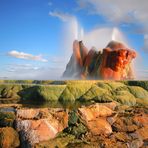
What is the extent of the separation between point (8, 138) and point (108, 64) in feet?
458

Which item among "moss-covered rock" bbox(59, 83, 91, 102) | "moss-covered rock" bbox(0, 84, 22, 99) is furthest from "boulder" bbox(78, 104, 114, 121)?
"moss-covered rock" bbox(0, 84, 22, 99)

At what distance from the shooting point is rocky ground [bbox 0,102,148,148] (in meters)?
40.8

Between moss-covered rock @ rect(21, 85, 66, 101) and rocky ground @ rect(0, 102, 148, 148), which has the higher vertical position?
moss-covered rock @ rect(21, 85, 66, 101)

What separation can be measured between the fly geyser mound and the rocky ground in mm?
117943

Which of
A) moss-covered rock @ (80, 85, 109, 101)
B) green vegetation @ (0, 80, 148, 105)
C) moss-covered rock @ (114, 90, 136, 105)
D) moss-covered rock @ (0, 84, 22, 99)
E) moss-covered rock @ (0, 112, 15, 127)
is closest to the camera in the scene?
moss-covered rock @ (0, 112, 15, 127)

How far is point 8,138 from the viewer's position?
41062mm

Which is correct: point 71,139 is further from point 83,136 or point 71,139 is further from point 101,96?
point 101,96

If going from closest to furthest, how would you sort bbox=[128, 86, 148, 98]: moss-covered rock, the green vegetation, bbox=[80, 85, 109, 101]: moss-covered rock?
the green vegetation → bbox=[128, 86, 148, 98]: moss-covered rock → bbox=[80, 85, 109, 101]: moss-covered rock

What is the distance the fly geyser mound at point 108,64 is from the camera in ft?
563

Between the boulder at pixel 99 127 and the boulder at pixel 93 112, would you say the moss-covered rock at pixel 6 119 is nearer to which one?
the boulder at pixel 93 112

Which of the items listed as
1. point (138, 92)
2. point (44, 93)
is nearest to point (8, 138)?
point (44, 93)

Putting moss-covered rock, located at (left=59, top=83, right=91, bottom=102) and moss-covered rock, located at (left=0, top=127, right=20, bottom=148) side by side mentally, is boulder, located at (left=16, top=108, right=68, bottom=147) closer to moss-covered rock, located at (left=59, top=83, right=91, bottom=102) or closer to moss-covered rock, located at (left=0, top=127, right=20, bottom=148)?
moss-covered rock, located at (left=0, top=127, right=20, bottom=148)

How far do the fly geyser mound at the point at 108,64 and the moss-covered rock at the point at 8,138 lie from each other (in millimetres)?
132735

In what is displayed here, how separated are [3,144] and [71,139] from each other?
9939mm
